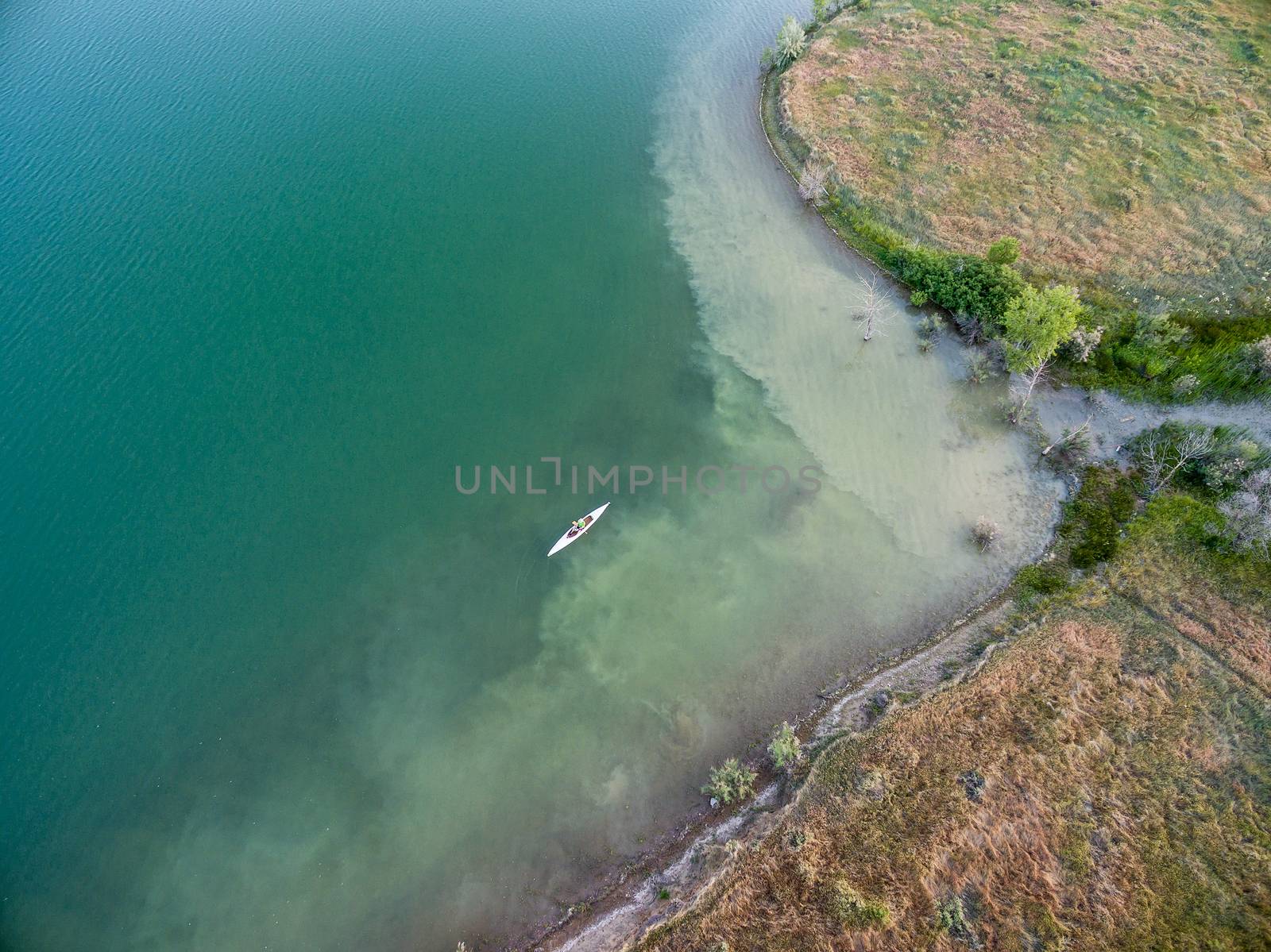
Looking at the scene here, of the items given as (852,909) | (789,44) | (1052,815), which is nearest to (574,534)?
(852,909)

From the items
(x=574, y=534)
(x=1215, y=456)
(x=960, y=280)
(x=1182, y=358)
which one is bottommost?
(x=1215, y=456)

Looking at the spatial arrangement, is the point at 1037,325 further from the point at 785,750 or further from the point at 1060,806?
the point at 785,750

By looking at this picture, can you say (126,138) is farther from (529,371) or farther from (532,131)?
(529,371)

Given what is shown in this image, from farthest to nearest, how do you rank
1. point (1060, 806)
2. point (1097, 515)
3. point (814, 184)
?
1. point (814, 184)
2. point (1097, 515)
3. point (1060, 806)

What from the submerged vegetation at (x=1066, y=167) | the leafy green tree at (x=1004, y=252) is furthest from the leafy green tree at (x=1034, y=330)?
the leafy green tree at (x=1004, y=252)

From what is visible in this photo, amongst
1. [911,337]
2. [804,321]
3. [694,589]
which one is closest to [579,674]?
[694,589]

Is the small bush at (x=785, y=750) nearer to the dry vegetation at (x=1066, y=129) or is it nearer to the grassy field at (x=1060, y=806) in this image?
the grassy field at (x=1060, y=806)

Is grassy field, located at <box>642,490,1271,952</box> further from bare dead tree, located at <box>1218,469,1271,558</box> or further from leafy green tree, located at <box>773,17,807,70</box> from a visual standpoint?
leafy green tree, located at <box>773,17,807,70</box>
